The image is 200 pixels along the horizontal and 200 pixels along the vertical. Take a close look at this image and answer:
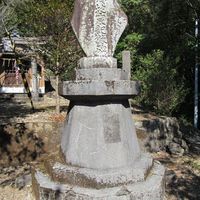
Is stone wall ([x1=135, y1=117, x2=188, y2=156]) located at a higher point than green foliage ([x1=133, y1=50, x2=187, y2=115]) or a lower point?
lower

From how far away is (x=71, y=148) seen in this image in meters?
3.38

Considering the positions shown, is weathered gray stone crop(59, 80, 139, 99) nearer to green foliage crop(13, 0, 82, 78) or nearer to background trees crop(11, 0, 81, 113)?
background trees crop(11, 0, 81, 113)

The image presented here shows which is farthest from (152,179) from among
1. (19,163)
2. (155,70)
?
(155,70)

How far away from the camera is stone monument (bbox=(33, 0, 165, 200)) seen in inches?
125

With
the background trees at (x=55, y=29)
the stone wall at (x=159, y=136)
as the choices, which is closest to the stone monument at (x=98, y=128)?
the stone wall at (x=159, y=136)

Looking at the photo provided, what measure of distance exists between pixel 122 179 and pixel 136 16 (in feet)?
56.0

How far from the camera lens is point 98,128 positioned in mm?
3281

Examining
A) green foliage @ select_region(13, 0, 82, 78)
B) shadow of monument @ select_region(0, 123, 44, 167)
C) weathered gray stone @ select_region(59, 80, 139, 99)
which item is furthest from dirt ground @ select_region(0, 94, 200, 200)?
green foliage @ select_region(13, 0, 82, 78)

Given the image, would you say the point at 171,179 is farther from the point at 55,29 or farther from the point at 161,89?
the point at 161,89

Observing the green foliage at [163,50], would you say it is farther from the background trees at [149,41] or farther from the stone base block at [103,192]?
the stone base block at [103,192]

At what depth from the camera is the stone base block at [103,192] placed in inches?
121

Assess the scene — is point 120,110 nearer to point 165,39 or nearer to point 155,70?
point 155,70

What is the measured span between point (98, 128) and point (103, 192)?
60 cm

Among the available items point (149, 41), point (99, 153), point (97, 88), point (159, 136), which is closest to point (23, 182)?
point (99, 153)
